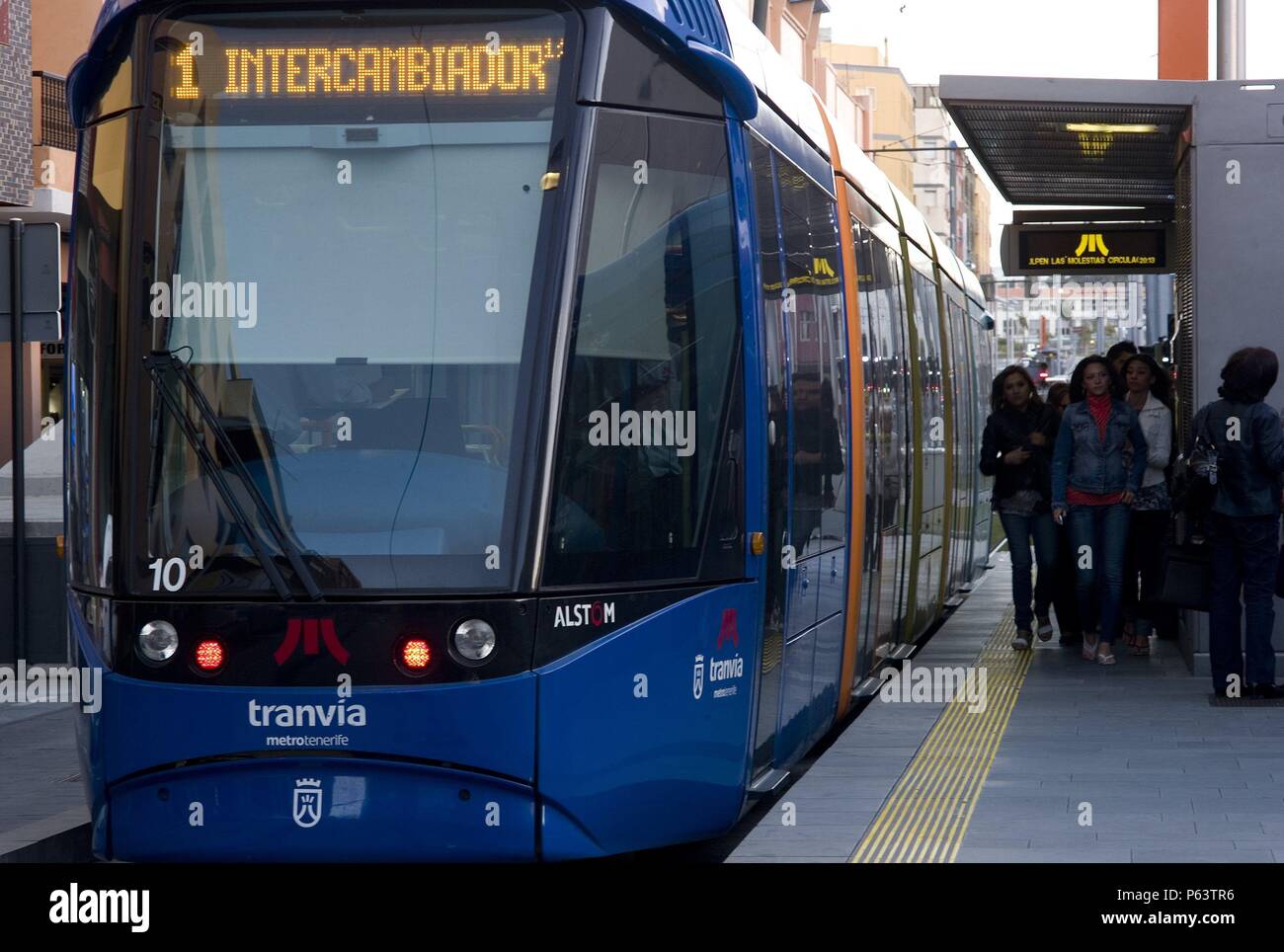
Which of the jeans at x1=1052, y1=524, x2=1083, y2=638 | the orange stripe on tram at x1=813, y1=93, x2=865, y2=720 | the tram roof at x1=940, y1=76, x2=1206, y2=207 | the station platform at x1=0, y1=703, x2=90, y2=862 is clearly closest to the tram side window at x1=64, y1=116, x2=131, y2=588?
the station platform at x1=0, y1=703, x2=90, y2=862

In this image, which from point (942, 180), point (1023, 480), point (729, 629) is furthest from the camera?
point (942, 180)

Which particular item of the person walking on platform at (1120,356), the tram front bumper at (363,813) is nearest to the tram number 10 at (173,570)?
the tram front bumper at (363,813)

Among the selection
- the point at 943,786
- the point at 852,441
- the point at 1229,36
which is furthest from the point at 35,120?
the point at 943,786

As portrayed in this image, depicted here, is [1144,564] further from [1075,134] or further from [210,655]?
[210,655]

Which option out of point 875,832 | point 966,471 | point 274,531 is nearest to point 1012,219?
point 966,471

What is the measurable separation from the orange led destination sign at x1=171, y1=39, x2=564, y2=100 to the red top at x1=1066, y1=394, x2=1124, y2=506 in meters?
6.16

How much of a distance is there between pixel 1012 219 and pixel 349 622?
10.6 metres

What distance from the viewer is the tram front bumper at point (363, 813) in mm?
5727

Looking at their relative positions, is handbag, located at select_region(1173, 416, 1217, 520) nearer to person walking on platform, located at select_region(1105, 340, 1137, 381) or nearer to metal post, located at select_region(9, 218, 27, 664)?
person walking on platform, located at select_region(1105, 340, 1137, 381)

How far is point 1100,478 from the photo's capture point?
11.4m

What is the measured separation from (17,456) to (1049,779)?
6.61 meters

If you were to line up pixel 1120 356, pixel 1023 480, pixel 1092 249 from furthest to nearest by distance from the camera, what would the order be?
pixel 1092 249 < pixel 1120 356 < pixel 1023 480

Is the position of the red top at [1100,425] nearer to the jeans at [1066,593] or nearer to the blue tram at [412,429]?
the jeans at [1066,593]
